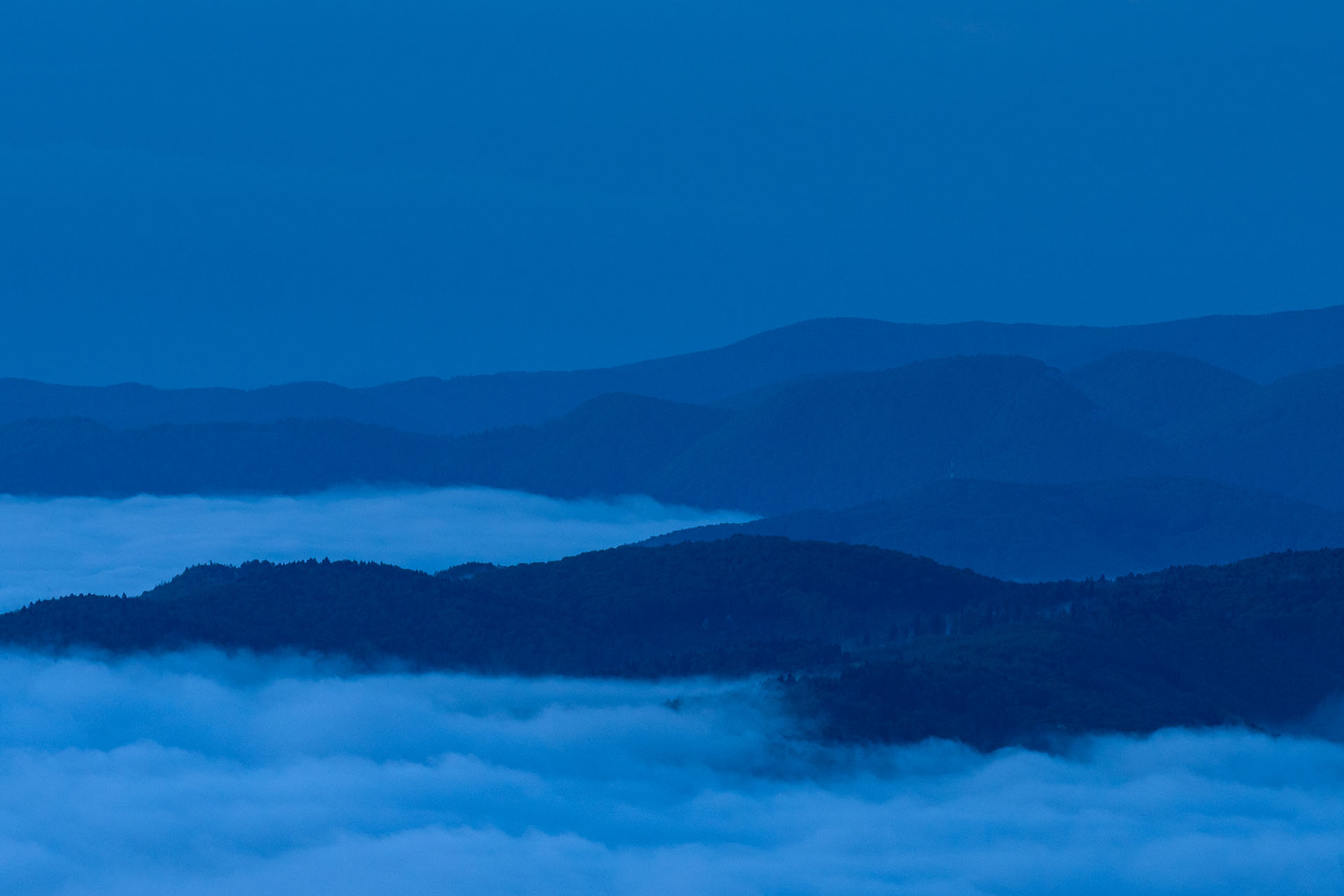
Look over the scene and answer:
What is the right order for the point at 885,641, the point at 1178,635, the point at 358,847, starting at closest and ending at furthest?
1. the point at 358,847
2. the point at 1178,635
3. the point at 885,641

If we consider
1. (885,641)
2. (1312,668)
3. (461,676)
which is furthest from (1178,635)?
(461,676)

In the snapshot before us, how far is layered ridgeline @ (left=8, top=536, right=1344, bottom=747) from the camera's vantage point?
338ft

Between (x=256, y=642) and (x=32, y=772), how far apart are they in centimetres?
2192

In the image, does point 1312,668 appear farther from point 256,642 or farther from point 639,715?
point 256,642

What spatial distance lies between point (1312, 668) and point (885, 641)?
22952mm

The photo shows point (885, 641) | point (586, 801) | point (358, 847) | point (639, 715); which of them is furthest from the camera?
point (885, 641)

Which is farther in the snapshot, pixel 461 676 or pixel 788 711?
pixel 461 676

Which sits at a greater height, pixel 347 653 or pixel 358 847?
pixel 347 653

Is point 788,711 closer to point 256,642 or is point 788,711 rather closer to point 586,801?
point 586,801

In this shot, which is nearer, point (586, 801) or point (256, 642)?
point (586, 801)

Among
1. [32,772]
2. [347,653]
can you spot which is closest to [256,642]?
[347,653]

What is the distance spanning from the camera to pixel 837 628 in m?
130

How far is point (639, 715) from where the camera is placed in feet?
340

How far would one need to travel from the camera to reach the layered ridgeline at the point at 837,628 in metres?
103
